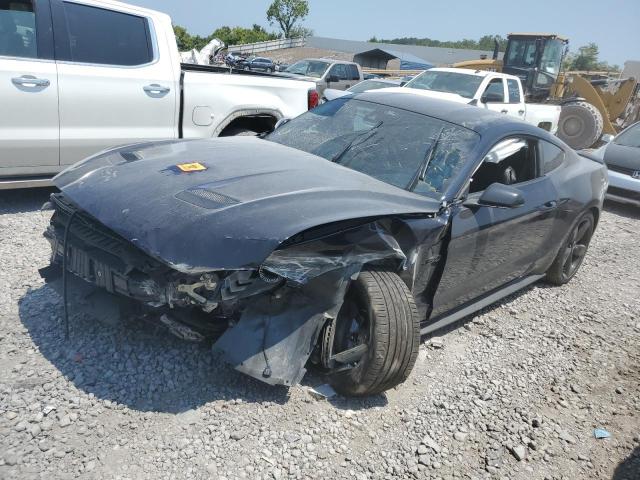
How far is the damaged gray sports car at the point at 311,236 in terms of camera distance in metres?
2.51

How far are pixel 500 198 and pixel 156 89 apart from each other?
3.66 meters

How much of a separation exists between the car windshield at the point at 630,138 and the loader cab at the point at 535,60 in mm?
5235

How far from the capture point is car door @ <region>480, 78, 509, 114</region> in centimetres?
1050

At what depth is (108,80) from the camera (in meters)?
5.02

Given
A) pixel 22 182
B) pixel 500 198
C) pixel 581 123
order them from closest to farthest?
pixel 500 198 < pixel 22 182 < pixel 581 123

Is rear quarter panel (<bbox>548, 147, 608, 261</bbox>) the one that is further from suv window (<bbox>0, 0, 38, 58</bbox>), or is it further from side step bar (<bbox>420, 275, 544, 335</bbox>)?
suv window (<bbox>0, 0, 38, 58</bbox>)

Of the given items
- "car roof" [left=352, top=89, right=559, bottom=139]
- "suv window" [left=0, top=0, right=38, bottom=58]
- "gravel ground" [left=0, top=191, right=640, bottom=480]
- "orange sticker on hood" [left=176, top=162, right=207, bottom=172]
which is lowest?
"gravel ground" [left=0, top=191, right=640, bottom=480]

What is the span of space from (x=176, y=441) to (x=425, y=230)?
1.71 metres

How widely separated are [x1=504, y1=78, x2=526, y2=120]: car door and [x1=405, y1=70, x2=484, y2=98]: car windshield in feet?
2.60

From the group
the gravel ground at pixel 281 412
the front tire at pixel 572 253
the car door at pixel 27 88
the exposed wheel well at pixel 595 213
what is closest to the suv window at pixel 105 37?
the car door at pixel 27 88

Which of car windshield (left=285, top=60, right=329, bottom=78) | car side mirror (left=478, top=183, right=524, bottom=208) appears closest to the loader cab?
car windshield (left=285, top=60, right=329, bottom=78)

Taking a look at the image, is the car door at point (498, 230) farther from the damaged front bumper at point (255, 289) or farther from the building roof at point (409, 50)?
the building roof at point (409, 50)

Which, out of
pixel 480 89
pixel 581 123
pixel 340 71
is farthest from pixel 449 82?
pixel 340 71

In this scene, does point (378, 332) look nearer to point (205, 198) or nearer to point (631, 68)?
point (205, 198)
